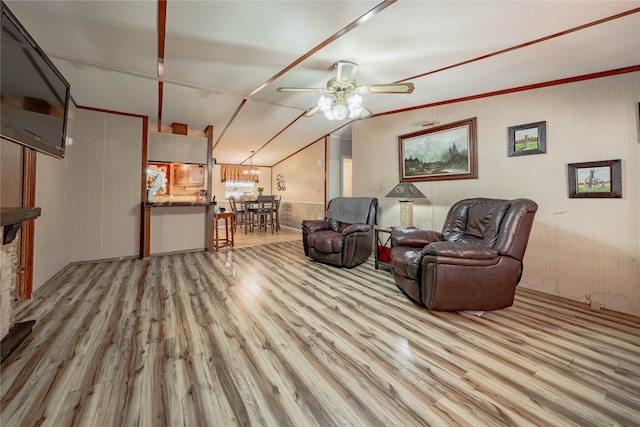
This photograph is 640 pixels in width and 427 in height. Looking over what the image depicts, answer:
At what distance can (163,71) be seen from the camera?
9.38 feet

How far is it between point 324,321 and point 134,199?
3.82 m

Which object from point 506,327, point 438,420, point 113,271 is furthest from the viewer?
point 113,271

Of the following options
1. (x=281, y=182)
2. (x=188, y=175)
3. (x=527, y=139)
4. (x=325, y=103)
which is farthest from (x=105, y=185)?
(x=527, y=139)

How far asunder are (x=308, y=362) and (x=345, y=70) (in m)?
2.70

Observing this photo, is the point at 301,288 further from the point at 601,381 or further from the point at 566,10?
the point at 566,10

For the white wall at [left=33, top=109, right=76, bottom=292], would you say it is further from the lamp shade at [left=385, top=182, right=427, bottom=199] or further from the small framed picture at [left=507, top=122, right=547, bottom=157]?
the small framed picture at [left=507, top=122, right=547, bottom=157]

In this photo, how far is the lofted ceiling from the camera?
1.85 metres

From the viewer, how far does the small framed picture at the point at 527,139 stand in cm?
273

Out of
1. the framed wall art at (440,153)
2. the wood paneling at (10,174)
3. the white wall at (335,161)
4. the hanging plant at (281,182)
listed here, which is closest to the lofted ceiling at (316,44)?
the framed wall art at (440,153)

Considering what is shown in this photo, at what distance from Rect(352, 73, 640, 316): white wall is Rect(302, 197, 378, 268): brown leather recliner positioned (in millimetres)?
1311

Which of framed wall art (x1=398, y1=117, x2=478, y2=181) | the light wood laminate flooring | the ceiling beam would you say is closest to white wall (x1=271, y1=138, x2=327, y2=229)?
framed wall art (x1=398, y1=117, x2=478, y2=181)

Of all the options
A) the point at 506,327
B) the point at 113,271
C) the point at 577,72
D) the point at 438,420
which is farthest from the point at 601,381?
the point at 113,271

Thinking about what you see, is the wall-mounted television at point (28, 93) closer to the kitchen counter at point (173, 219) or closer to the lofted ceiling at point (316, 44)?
the lofted ceiling at point (316, 44)

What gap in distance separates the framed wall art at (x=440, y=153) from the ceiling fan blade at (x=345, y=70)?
1706 millimetres
